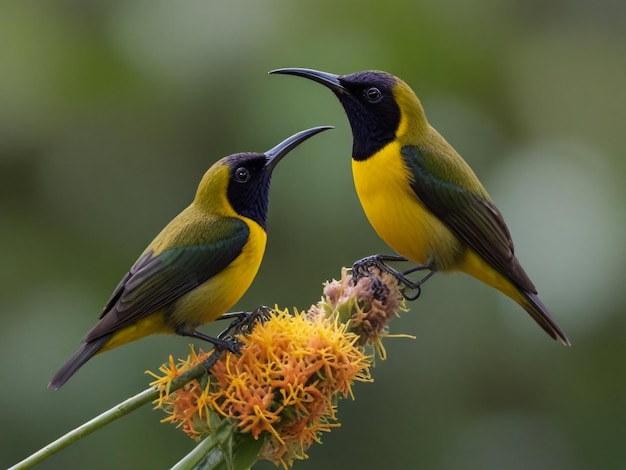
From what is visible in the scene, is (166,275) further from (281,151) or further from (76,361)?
(281,151)

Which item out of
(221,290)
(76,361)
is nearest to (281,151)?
(221,290)

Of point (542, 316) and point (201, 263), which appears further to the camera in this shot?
point (542, 316)

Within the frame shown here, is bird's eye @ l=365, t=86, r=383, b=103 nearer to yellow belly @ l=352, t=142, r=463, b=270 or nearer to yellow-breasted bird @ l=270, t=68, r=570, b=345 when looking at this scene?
yellow-breasted bird @ l=270, t=68, r=570, b=345

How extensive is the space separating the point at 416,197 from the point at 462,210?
8.7 inches

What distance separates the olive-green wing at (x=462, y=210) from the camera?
4.20m

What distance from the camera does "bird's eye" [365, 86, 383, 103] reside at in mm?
4176

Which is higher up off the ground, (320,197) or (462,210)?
(462,210)

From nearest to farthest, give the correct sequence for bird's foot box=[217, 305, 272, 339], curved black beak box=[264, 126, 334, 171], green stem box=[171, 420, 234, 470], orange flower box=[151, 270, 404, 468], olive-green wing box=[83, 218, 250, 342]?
1. green stem box=[171, 420, 234, 470]
2. orange flower box=[151, 270, 404, 468]
3. bird's foot box=[217, 305, 272, 339]
4. olive-green wing box=[83, 218, 250, 342]
5. curved black beak box=[264, 126, 334, 171]

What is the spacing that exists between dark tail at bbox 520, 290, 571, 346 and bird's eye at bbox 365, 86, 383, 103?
3.37 ft

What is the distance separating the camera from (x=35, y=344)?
504 cm

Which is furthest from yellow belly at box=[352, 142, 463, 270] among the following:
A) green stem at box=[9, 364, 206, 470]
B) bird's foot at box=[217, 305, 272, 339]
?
green stem at box=[9, 364, 206, 470]

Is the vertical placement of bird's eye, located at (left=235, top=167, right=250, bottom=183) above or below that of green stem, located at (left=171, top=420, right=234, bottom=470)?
above

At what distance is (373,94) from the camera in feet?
13.7

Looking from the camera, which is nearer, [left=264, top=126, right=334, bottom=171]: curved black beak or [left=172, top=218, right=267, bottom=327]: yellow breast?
[left=172, top=218, right=267, bottom=327]: yellow breast
